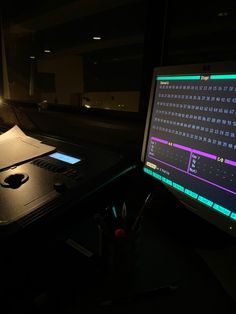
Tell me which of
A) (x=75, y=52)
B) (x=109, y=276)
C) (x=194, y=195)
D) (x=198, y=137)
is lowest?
(x=109, y=276)

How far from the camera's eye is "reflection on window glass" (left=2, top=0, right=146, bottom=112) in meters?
1.16

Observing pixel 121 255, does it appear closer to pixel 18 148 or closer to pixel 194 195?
pixel 194 195

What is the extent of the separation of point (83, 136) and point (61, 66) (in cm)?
96

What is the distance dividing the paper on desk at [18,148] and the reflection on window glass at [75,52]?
1.38 feet

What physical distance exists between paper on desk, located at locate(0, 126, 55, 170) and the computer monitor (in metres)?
0.40

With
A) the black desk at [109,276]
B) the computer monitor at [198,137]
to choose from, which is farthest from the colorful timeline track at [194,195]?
the black desk at [109,276]

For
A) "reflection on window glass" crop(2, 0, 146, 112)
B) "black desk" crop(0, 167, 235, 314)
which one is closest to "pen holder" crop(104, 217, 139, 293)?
"black desk" crop(0, 167, 235, 314)

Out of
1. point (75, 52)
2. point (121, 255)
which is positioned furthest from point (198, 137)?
point (75, 52)

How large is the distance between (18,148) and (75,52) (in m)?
1.06

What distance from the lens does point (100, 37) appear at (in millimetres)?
1386

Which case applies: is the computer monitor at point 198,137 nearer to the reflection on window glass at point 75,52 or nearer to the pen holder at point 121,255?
the pen holder at point 121,255

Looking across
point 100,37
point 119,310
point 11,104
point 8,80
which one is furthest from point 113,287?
point 8,80

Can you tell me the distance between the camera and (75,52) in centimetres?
170

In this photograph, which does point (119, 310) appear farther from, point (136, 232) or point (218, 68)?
point (218, 68)
